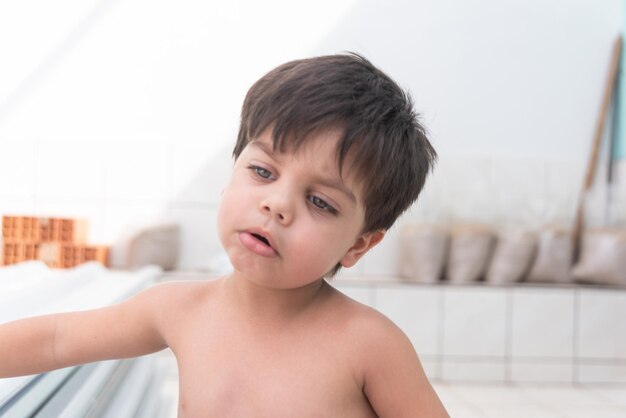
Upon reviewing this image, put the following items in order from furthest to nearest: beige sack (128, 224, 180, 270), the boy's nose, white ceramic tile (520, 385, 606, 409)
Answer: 1. beige sack (128, 224, 180, 270)
2. white ceramic tile (520, 385, 606, 409)
3. the boy's nose

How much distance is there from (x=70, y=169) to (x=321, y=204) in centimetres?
287

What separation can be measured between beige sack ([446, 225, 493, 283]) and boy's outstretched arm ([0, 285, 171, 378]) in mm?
2467

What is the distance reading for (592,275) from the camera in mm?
3168

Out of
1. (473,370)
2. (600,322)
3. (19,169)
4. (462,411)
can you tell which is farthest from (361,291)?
(19,169)

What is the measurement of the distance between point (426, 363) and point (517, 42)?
1695mm

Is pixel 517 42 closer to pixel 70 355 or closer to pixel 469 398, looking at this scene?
pixel 469 398

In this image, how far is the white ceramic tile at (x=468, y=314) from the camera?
3.06m

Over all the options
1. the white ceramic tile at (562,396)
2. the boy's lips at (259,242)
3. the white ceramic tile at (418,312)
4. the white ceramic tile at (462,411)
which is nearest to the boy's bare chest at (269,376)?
the boy's lips at (259,242)

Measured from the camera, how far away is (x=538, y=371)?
10.1 feet

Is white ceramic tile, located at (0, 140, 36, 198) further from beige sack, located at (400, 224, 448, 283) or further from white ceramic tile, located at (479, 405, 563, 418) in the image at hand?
white ceramic tile, located at (479, 405, 563, 418)

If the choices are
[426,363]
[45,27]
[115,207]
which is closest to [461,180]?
[426,363]

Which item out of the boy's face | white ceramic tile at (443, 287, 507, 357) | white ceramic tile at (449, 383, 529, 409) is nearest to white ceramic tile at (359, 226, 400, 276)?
white ceramic tile at (443, 287, 507, 357)

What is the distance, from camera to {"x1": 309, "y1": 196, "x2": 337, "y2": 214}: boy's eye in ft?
2.28

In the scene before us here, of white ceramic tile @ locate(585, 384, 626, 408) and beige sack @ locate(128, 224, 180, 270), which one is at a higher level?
beige sack @ locate(128, 224, 180, 270)
